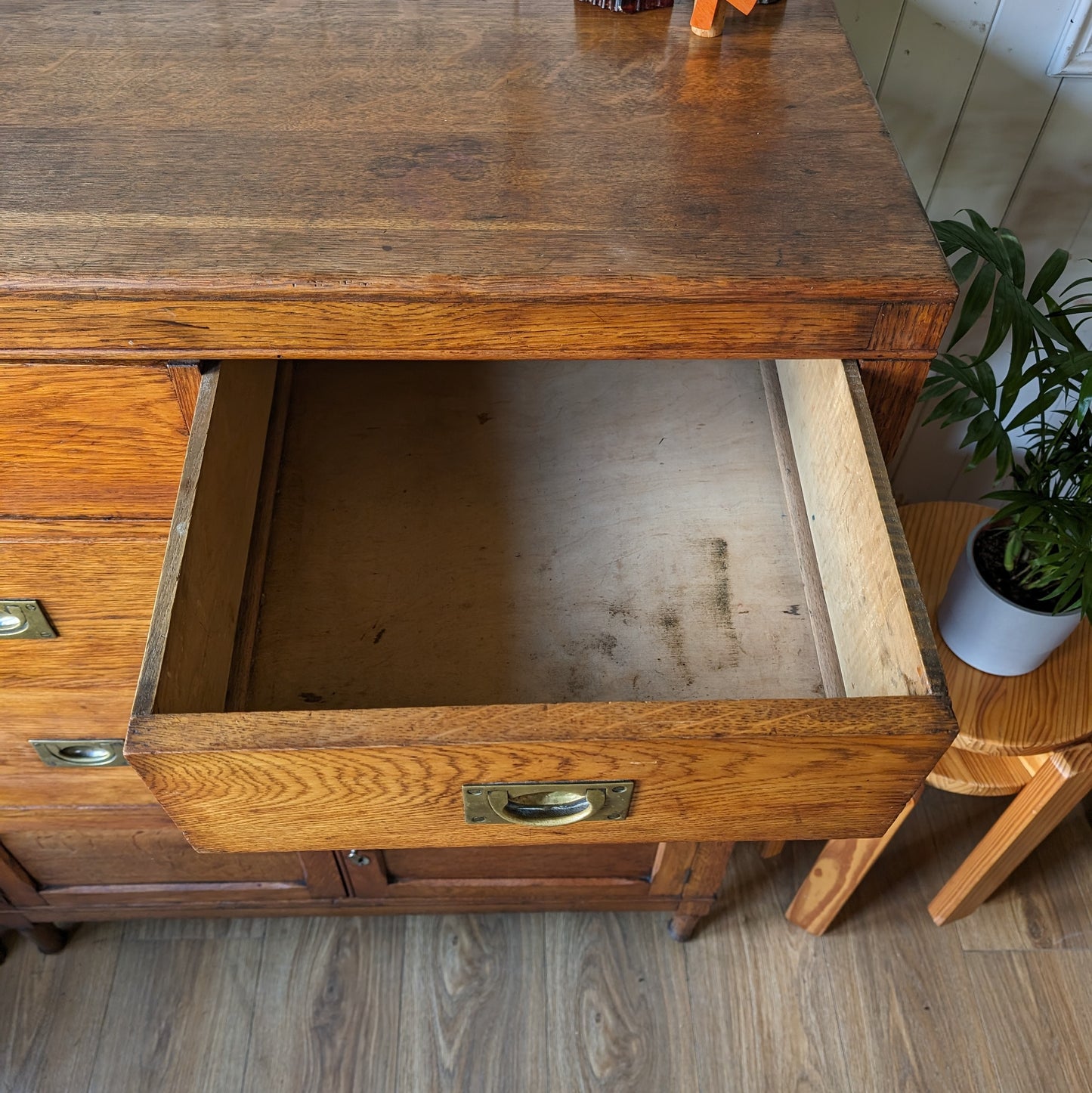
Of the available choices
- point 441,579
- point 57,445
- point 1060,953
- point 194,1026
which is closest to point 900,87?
point 441,579

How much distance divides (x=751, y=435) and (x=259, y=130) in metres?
0.48

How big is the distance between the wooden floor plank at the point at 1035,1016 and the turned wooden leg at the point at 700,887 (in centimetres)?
34

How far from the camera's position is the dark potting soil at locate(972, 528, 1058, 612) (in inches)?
38.9

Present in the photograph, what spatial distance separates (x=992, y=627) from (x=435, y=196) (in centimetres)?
68

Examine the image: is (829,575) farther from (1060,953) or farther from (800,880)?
(1060,953)

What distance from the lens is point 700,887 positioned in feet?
3.60

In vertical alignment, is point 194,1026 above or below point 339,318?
below

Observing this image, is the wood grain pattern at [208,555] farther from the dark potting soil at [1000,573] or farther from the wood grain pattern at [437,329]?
the dark potting soil at [1000,573]

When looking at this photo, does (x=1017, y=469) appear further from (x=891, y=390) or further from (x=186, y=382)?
(x=186, y=382)

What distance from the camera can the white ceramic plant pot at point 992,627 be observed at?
3.15 ft

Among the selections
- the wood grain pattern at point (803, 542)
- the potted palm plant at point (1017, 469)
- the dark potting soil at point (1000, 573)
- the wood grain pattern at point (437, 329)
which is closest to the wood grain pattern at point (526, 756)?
the wood grain pattern at point (803, 542)

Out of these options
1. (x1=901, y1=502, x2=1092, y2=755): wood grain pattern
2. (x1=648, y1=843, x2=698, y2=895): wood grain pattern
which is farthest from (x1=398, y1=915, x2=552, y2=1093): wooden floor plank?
(x1=901, y1=502, x2=1092, y2=755): wood grain pattern

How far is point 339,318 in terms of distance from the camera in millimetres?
643

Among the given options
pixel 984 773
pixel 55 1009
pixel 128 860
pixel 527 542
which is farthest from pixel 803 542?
pixel 55 1009
